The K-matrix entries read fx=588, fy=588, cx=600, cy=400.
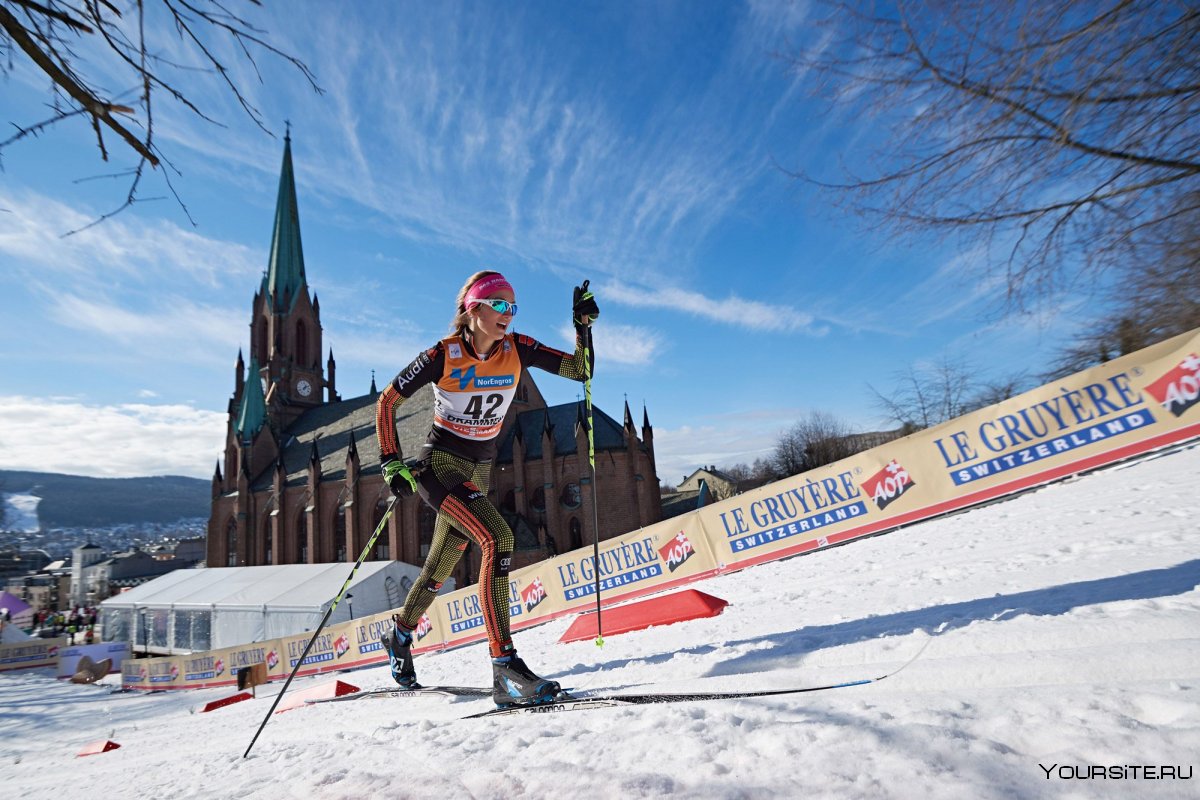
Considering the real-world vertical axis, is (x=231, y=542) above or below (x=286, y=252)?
below

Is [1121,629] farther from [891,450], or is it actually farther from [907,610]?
[891,450]

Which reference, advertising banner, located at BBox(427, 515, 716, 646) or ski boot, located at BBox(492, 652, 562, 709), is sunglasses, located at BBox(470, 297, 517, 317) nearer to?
ski boot, located at BBox(492, 652, 562, 709)

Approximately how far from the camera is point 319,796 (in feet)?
5.90

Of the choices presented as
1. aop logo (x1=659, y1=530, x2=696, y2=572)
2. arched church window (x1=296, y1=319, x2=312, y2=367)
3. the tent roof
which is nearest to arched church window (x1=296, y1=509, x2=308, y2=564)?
the tent roof

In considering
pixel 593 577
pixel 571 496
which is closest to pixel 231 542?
pixel 571 496

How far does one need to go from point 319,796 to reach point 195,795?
0.59 metres

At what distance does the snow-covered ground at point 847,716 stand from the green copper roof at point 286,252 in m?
43.8

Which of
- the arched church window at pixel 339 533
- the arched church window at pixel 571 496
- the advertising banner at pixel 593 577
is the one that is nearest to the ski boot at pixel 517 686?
the advertising banner at pixel 593 577

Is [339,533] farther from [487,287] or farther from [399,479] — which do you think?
[487,287]

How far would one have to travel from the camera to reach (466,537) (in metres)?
3.81

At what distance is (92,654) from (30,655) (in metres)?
3.43

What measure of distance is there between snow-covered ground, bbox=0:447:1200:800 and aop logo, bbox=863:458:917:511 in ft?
2.22

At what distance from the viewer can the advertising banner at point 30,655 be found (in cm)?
2192

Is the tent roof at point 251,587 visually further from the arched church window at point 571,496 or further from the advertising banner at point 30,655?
the arched church window at point 571,496
